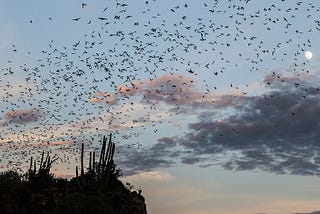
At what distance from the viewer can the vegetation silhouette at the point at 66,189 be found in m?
30.3

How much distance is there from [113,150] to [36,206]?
19.1ft

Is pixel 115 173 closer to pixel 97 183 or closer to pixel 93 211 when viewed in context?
pixel 97 183

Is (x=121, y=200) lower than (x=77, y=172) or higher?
lower

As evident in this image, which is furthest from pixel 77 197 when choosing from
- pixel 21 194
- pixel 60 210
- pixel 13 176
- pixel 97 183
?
pixel 13 176

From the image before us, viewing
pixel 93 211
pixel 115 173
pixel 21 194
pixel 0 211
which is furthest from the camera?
pixel 115 173

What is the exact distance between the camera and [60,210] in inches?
1060

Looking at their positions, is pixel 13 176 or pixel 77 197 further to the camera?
pixel 13 176

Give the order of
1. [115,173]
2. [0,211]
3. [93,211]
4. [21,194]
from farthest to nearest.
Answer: [115,173]
[21,194]
[0,211]
[93,211]

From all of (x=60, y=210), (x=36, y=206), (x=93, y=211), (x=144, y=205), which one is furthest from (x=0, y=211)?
(x=144, y=205)

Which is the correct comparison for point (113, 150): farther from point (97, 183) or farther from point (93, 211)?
point (93, 211)

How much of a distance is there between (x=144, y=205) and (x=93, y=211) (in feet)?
25.9

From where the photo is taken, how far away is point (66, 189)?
3123 centimetres

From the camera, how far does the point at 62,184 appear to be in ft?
111

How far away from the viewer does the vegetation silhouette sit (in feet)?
99.5
